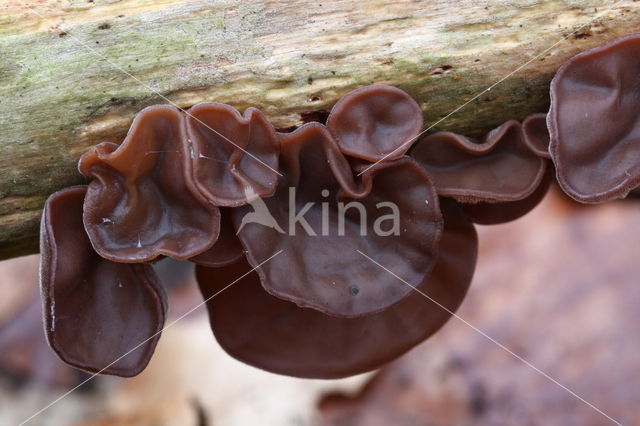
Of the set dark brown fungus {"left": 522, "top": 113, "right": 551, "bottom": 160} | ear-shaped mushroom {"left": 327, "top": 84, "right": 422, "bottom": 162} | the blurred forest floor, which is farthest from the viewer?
the blurred forest floor

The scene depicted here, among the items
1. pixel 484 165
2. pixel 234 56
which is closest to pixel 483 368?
pixel 484 165

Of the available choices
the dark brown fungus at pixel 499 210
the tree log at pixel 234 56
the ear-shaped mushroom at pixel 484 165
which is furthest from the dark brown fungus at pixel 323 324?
the tree log at pixel 234 56

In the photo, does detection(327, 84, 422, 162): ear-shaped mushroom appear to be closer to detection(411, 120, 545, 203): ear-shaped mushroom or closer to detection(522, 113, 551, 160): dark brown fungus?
detection(411, 120, 545, 203): ear-shaped mushroom

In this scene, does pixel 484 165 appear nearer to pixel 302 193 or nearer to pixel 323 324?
pixel 302 193

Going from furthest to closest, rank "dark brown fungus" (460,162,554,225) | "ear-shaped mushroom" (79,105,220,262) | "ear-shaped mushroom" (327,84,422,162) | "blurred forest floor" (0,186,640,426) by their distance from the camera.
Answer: "blurred forest floor" (0,186,640,426) < "dark brown fungus" (460,162,554,225) < "ear-shaped mushroom" (327,84,422,162) < "ear-shaped mushroom" (79,105,220,262)

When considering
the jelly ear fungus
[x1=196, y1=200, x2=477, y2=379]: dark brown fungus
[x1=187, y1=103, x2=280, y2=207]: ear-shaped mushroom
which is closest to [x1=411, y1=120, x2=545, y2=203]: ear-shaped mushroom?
the jelly ear fungus

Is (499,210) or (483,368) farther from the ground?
(499,210)

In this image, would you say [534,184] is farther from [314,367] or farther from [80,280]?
[80,280]
